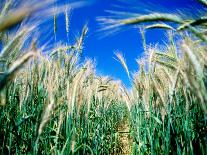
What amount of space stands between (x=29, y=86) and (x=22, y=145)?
55 centimetres

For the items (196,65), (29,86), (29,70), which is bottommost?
(196,65)

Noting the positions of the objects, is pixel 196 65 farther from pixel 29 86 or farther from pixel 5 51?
pixel 29 86

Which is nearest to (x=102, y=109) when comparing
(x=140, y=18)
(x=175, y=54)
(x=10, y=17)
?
(x=175, y=54)

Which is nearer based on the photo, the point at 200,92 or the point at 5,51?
the point at 5,51

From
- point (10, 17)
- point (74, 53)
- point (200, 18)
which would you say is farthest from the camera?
point (74, 53)

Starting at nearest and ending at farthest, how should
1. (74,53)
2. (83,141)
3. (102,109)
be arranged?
(83,141)
(74,53)
(102,109)

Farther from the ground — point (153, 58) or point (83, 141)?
point (153, 58)

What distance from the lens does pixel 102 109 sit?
4484 millimetres

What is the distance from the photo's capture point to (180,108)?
3.03 meters

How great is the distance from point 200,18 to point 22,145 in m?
1.98

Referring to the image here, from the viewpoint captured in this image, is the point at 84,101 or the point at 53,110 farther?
the point at 84,101

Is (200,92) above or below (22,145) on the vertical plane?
above

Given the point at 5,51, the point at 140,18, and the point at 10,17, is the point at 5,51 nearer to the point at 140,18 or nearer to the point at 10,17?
the point at 10,17

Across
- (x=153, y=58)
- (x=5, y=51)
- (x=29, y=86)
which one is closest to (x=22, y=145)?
(x=29, y=86)
